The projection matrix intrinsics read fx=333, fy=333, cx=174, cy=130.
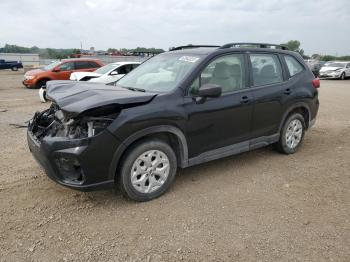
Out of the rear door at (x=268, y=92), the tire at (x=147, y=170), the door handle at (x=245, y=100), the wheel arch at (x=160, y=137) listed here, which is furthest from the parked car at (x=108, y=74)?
the tire at (x=147, y=170)

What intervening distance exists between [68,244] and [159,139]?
4.91ft

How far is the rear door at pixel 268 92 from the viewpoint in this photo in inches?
190

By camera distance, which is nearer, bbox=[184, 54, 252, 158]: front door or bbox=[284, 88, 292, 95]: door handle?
bbox=[184, 54, 252, 158]: front door

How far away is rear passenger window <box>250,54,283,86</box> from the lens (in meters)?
4.86

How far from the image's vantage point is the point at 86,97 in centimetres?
365

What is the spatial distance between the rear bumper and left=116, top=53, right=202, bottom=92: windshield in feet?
3.80

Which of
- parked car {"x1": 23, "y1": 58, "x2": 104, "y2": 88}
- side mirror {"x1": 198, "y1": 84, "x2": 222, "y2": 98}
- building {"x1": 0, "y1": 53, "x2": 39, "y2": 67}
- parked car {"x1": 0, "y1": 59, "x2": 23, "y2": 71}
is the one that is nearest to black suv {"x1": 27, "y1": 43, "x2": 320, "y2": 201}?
side mirror {"x1": 198, "y1": 84, "x2": 222, "y2": 98}

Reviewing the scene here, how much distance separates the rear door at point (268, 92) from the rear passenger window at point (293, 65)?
186 millimetres

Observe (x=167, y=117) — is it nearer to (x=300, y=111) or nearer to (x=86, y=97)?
(x=86, y=97)

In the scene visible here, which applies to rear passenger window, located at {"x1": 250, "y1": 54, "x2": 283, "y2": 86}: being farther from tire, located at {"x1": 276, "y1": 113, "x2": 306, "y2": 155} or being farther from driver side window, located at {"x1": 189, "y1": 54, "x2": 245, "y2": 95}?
tire, located at {"x1": 276, "y1": 113, "x2": 306, "y2": 155}

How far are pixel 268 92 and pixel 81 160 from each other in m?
2.94

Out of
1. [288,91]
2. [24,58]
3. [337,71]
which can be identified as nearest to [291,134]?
[288,91]

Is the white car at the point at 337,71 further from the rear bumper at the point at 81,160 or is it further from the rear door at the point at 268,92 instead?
the rear bumper at the point at 81,160

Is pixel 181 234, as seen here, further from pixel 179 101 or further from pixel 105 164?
pixel 179 101
